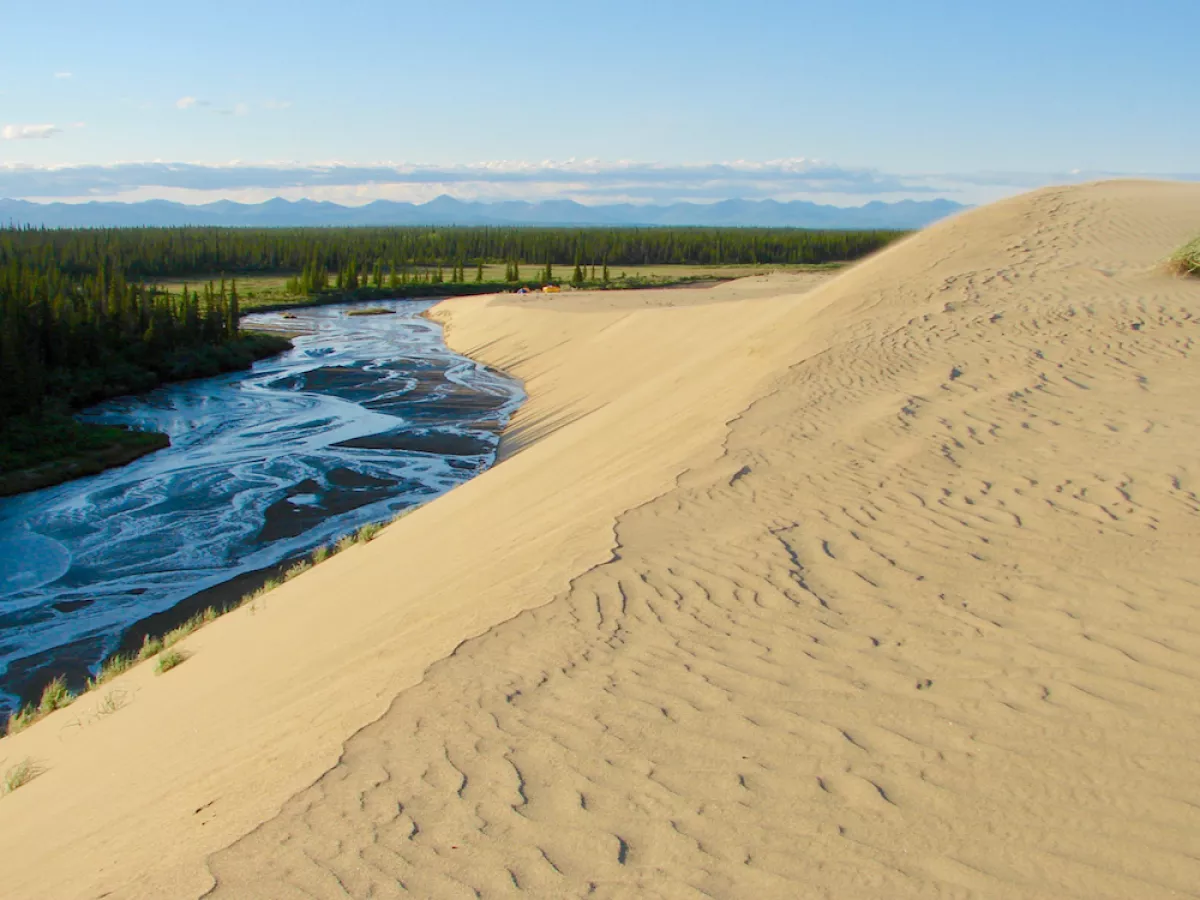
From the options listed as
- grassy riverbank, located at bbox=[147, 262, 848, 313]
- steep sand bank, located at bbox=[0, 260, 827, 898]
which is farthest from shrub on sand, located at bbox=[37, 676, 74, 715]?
grassy riverbank, located at bbox=[147, 262, 848, 313]

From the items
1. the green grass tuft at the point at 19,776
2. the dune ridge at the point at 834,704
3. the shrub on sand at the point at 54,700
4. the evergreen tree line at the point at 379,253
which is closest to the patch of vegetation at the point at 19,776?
the green grass tuft at the point at 19,776

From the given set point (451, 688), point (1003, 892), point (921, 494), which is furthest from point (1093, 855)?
point (921, 494)

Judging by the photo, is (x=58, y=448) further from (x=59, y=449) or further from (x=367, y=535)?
(x=367, y=535)

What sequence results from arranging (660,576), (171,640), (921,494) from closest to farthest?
(660,576) < (921,494) < (171,640)

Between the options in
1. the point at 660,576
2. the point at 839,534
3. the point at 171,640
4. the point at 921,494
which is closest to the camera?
the point at 660,576

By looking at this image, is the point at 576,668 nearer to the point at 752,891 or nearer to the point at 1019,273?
the point at 752,891

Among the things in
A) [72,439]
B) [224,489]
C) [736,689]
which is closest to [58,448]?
[72,439]

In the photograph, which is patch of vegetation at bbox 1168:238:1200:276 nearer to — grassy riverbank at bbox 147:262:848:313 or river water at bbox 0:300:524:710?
river water at bbox 0:300:524:710

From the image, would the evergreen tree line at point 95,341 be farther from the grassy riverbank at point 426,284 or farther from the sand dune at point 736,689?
the sand dune at point 736,689
